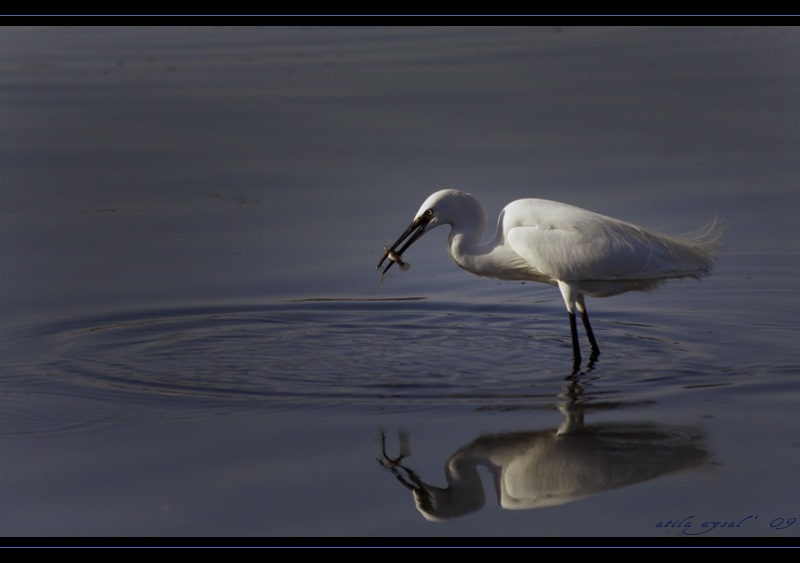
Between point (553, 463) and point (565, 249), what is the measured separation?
7.02 feet

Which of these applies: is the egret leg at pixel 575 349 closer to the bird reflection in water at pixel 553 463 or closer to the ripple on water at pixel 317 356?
the ripple on water at pixel 317 356

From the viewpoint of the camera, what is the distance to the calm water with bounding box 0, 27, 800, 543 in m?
5.05

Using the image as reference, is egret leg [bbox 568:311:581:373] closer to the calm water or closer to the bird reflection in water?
the calm water

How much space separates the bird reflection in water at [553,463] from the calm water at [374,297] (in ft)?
0.06

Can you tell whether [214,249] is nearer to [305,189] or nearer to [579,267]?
[305,189]

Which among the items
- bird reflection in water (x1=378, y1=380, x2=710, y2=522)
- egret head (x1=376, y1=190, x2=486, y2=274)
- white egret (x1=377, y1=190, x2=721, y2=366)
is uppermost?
egret head (x1=376, y1=190, x2=486, y2=274)
